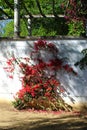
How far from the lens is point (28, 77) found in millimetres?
12289

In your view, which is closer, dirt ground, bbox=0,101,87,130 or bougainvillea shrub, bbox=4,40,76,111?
dirt ground, bbox=0,101,87,130

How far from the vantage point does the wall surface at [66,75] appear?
12109 mm

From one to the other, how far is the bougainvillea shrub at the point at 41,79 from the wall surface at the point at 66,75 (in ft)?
0.46

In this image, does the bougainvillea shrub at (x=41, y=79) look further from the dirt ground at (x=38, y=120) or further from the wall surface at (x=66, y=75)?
the dirt ground at (x=38, y=120)

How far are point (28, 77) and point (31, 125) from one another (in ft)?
9.13

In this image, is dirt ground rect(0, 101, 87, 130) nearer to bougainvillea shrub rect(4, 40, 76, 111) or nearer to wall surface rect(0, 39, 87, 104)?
bougainvillea shrub rect(4, 40, 76, 111)

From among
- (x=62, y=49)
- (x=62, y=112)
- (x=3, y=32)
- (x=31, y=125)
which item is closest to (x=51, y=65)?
(x=62, y=49)

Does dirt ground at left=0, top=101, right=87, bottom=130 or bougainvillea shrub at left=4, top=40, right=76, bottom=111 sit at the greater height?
bougainvillea shrub at left=4, top=40, right=76, bottom=111

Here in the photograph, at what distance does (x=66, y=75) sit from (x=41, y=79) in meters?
0.71

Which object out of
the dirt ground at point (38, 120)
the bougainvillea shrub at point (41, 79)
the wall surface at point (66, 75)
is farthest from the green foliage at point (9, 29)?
the dirt ground at point (38, 120)

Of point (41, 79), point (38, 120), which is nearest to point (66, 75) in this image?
point (41, 79)

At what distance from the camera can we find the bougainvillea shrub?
12.0 m

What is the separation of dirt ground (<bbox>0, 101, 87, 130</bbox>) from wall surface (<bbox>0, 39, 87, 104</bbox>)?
641mm

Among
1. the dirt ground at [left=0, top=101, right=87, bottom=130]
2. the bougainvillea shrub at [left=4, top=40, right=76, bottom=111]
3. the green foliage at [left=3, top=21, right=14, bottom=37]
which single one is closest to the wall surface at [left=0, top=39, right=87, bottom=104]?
the bougainvillea shrub at [left=4, top=40, right=76, bottom=111]
